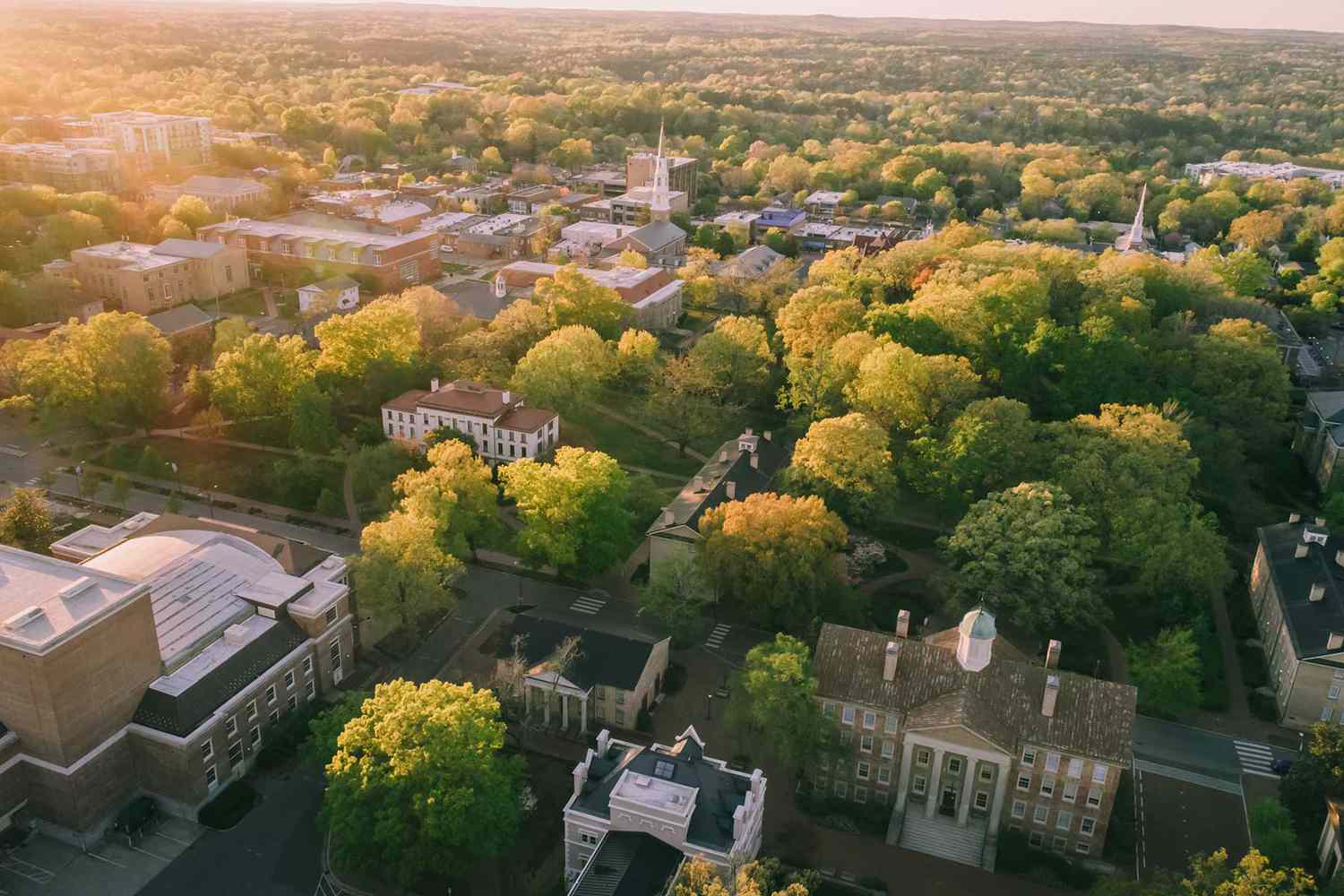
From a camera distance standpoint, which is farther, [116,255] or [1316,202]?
[1316,202]

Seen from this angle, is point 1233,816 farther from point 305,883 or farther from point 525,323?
point 525,323

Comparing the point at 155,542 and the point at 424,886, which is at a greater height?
the point at 155,542

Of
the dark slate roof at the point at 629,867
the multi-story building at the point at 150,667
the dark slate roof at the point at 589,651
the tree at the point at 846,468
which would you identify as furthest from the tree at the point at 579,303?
the dark slate roof at the point at 629,867

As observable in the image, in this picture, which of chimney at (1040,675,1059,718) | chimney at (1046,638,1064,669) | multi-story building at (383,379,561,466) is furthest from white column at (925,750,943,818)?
multi-story building at (383,379,561,466)

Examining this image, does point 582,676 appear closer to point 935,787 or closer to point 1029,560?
point 935,787

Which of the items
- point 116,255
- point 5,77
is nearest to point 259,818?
point 116,255

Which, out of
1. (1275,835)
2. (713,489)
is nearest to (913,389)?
(713,489)

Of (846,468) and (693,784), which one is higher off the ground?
(846,468)
